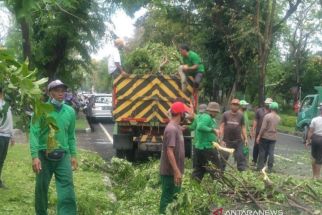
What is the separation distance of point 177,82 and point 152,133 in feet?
4.43

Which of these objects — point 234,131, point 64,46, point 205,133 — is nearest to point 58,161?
point 205,133

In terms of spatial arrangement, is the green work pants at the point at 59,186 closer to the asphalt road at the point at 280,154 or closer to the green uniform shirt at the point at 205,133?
the green uniform shirt at the point at 205,133

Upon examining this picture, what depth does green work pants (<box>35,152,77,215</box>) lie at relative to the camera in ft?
21.6

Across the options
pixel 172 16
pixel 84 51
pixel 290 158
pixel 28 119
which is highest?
pixel 172 16

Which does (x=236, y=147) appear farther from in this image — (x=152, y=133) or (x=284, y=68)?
(x=284, y=68)

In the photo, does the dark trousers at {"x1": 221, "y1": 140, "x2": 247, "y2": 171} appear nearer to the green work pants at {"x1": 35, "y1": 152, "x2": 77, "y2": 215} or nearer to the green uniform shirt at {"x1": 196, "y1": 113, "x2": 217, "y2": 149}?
the green uniform shirt at {"x1": 196, "y1": 113, "x2": 217, "y2": 149}

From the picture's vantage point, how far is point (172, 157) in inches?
269

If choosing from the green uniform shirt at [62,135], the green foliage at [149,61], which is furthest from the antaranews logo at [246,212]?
the green foliage at [149,61]

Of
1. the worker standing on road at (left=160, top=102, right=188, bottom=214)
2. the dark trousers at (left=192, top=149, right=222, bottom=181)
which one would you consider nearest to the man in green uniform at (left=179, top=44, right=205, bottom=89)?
the dark trousers at (left=192, top=149, right=222, bottom=181)

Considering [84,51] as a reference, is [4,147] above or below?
below

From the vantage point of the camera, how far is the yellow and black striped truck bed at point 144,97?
12953 millimetres

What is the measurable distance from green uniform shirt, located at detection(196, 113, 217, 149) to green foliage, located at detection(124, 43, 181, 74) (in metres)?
5.14

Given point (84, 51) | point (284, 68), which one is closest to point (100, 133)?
point (84, 51)

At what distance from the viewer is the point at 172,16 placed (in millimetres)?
30828
